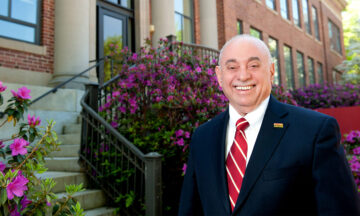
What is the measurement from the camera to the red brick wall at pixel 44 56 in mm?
7176

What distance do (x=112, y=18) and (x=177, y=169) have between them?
6.98m

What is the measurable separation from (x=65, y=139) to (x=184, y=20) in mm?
8253

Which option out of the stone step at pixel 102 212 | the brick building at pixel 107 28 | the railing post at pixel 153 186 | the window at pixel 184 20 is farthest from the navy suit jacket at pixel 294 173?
the window at pixel 184 20

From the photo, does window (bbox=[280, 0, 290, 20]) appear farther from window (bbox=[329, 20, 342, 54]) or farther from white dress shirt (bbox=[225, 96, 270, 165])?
white dress shirt (bbox=[225, 96, 270, 165])

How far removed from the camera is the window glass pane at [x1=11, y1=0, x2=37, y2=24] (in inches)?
287

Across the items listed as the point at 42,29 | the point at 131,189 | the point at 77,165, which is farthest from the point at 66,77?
the point at 131,189

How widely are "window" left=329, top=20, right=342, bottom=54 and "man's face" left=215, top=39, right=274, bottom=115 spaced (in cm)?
2748

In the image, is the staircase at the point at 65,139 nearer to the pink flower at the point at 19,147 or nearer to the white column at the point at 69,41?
the white column at the point at 69,41

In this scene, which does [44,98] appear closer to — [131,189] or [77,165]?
[77,165]

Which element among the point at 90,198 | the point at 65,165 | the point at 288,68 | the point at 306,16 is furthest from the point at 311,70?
the point at 90,198

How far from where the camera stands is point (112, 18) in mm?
10086

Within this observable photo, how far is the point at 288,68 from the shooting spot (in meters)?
18.7

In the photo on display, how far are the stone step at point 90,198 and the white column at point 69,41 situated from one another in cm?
382

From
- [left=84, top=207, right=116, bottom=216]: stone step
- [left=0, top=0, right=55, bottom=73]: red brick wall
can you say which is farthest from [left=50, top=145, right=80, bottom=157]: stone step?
[left=0, top=0, right=55, bottom=73]: red brick wall
